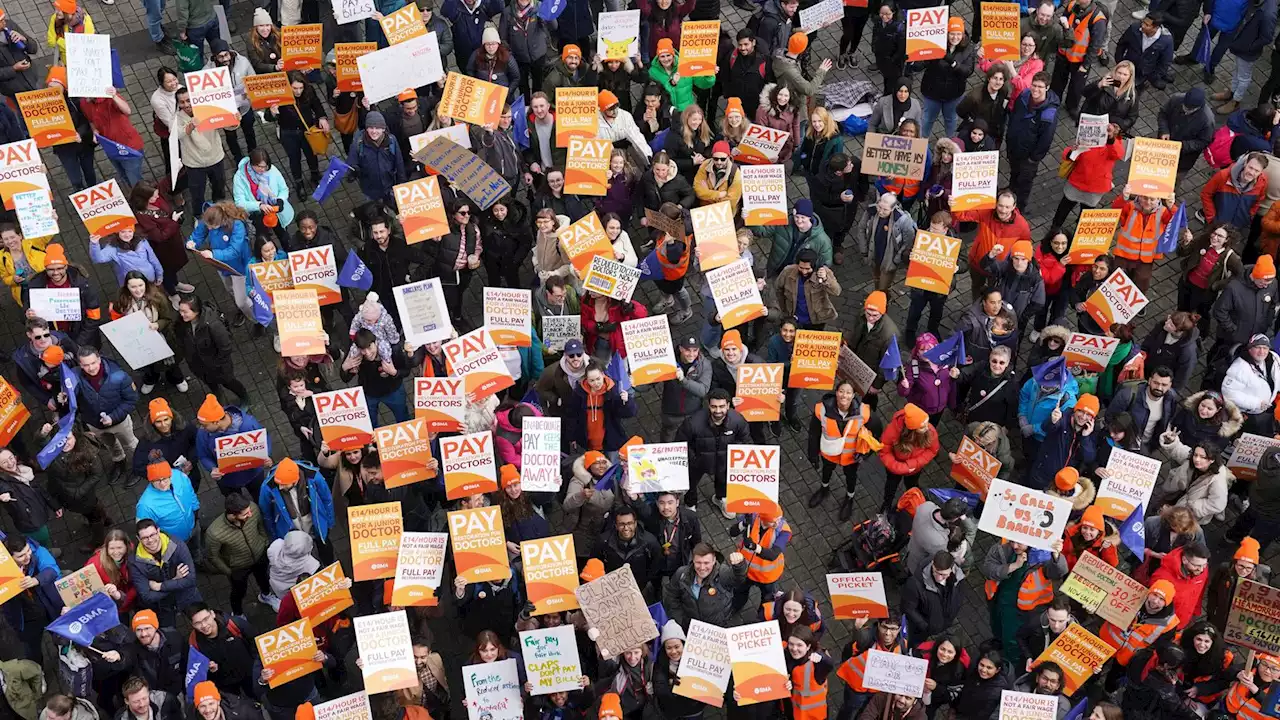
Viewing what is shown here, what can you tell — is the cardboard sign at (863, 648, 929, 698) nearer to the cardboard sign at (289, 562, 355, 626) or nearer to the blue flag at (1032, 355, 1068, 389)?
the blue flag at (1032, 355, 1068, 389)

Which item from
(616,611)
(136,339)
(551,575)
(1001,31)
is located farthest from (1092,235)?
(136,339)

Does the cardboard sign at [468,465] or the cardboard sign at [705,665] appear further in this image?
the cardboard sign at [468,465]

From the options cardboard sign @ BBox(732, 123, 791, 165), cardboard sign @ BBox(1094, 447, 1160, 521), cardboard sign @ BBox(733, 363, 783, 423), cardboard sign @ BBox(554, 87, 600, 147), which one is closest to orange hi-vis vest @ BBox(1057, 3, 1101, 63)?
cardboard sign @ BBox(732, 123, 791, 165)

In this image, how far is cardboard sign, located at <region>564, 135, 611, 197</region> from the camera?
627 inches

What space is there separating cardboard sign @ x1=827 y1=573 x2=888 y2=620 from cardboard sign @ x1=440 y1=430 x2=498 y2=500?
311 cm

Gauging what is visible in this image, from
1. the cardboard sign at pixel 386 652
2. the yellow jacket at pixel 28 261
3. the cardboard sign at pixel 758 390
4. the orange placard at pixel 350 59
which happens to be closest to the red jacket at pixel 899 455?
the cardboard sign at pixel 758 390

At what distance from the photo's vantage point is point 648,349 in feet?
46.8

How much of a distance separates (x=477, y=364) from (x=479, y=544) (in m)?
2.12

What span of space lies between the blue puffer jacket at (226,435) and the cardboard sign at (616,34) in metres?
6.18

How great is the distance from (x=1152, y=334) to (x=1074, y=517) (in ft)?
8.51

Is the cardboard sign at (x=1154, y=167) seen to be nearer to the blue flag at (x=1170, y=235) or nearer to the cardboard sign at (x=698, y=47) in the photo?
the blue flag at (x=1170, y=235)

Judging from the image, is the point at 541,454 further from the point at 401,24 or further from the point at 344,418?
the point at 401,24

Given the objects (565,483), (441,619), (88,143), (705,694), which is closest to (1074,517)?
(705,694)

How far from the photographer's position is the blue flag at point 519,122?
1672 cm
